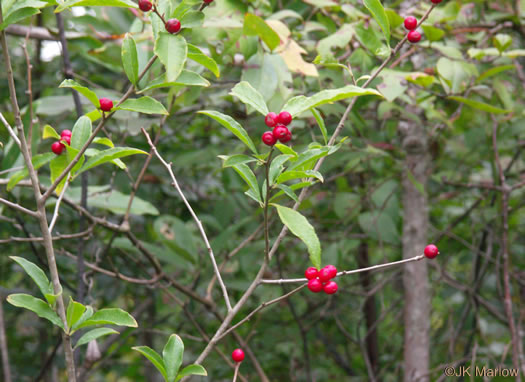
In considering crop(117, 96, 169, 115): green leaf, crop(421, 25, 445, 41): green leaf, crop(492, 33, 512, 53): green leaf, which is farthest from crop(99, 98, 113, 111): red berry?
crop(492, 33, 512, 53): green leaf

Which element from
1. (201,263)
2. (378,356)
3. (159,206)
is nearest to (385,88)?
(201,263)

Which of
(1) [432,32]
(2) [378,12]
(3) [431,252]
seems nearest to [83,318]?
(3) [431,252]

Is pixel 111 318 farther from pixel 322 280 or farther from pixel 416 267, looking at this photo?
pixel 416 267

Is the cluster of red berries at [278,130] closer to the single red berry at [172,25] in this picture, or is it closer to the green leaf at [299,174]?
the green leaf at [299,174]

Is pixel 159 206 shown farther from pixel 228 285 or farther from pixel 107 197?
pixel 107 197

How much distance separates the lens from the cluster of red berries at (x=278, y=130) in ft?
2.59

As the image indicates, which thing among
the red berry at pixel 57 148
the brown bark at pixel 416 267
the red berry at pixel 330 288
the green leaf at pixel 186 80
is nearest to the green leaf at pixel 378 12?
the green leaf at pixel 186 80

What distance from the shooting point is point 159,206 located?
8.44ft

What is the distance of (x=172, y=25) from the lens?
780mm

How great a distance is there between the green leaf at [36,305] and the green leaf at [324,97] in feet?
1.42

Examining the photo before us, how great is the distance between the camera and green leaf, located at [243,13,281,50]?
127cm

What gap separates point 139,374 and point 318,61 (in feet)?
9.24

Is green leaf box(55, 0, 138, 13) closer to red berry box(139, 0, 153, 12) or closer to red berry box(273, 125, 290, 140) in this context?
red berry box(139, 0, 153, 12)

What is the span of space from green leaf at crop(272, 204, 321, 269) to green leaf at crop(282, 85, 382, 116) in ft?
0.48
